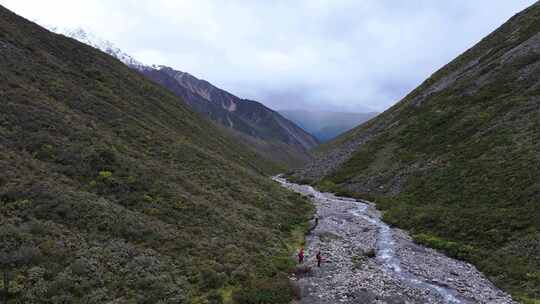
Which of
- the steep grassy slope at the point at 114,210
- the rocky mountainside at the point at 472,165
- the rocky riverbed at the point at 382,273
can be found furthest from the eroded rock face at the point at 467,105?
the rocky riverbed at the point at 382,273

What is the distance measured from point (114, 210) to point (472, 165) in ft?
151

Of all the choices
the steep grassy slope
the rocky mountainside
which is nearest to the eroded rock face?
the rocky mountainside

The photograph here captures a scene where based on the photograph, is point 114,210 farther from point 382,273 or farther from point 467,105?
point 467,105

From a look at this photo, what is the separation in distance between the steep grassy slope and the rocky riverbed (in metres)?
2.83

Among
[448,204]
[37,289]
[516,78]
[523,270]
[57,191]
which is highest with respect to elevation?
[516,78]

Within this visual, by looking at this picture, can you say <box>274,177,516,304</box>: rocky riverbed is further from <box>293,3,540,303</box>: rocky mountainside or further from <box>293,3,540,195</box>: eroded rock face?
<box>293,3,540,195</box>: eroded rock face

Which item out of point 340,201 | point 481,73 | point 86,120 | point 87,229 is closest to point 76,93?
point 86,120

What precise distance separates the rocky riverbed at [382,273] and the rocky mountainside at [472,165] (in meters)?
2.23

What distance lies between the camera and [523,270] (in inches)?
1005

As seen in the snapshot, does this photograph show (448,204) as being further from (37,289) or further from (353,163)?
(37,289)

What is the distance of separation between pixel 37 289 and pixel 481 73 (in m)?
90.0

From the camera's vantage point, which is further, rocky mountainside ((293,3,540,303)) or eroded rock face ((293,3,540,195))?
eroded rock face ((293,3,540,195))

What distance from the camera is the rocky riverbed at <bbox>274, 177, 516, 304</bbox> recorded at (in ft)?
73.7

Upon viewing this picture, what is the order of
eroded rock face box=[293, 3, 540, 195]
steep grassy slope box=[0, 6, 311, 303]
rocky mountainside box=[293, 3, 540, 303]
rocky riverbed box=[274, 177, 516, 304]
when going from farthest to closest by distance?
eroded rock face box=[293, 3, 540, 195] → rocky mountainside box=[293, 3, 540, 303] → rocky riverbed box=[274, 177, 516, 304] → steep grassy slope box=[0, 6, 311, 303]
